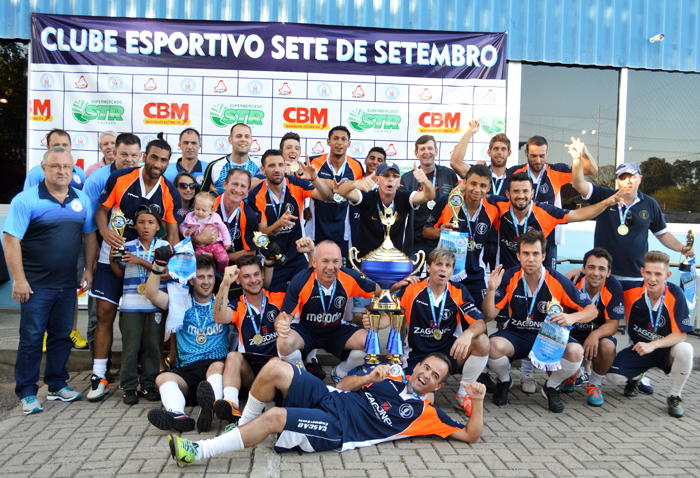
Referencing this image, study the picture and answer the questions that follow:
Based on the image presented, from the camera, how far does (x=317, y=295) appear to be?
4.62m

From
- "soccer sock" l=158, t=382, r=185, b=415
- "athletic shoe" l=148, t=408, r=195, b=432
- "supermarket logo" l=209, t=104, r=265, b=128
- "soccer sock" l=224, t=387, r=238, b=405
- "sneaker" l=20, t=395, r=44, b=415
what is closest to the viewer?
"athletic shoe" l=148, t=408, r=195, b=432

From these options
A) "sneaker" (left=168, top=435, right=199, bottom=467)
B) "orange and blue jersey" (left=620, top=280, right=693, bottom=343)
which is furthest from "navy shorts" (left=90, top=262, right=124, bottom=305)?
"orange and blue jersey" (left=620, top=280, right=693, bottom=343)

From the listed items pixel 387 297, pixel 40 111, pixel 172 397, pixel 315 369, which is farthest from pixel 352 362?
pixel 40 111

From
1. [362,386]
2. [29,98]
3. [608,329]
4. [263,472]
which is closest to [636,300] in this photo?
[608,329]

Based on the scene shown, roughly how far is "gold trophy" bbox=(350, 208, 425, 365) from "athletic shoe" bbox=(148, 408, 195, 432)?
140 centimetres

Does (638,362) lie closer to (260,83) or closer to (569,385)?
Answer: (569,385)

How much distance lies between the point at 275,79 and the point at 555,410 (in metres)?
5.29

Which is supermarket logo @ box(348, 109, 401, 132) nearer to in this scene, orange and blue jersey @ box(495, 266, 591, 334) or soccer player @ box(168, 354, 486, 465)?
orange and blue jersey @ box(495, 266, 591, 334)

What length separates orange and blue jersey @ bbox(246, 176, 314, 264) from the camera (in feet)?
17.2

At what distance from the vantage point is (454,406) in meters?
4.65

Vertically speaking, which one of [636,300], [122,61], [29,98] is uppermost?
[122,61]

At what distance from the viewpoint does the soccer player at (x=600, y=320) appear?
16.1ft

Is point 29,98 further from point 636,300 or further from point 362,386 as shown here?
point 636,300

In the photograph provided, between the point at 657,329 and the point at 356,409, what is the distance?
3031 millimetres
